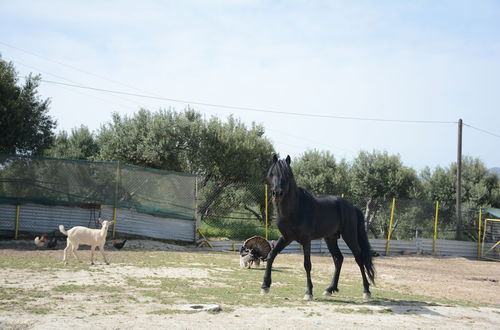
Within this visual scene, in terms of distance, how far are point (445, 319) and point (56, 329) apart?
5.61 m

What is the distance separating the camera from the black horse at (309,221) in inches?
345

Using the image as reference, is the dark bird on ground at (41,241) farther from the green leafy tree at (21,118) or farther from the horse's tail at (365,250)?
the horse's tail at (365,250)

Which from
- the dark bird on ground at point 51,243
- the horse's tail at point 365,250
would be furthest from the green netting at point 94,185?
the horse's tail at point 365,250

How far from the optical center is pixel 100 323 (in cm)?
629

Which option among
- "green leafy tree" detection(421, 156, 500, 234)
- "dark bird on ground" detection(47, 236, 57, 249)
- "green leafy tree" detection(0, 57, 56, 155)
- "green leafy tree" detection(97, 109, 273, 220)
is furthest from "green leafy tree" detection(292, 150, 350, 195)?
"dark bird on ground" detection(47, 236, 57, 249)

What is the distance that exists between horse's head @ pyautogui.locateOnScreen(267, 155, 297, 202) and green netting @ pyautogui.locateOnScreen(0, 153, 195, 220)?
37.6ft

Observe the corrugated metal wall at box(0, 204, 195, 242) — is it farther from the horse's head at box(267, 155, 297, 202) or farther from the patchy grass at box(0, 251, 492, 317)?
the horse's head at box(267, 155, 297, 202)

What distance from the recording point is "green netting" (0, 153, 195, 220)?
17.4 metres

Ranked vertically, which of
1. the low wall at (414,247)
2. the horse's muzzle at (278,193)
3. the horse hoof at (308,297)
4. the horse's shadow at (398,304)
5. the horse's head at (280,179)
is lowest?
the low wall at (414,247)

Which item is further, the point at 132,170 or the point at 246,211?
the point at 246,211

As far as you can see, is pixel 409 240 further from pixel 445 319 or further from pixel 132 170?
pixel 445 319

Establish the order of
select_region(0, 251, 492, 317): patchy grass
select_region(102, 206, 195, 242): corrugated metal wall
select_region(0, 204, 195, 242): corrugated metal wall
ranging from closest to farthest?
select_region(0, 251, 492, 317): patchy grass → select_region(0, 204, 195, 242): corrugated metal wall → select_region(102, 206, 195, 242): corrugated metal wall

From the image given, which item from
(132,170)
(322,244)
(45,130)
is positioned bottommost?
(322,244)

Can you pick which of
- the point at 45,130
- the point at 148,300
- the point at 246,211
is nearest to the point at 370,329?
the point at 148,300
